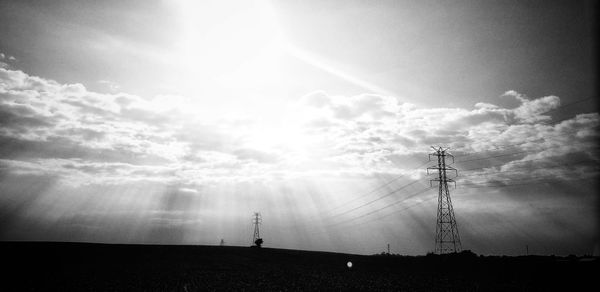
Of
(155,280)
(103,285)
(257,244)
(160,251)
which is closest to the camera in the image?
(103,285)

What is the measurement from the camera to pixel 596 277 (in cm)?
3528

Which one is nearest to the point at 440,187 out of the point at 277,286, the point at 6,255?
the point at 277,286

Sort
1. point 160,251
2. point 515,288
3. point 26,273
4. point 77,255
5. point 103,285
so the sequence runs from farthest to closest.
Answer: point 160,251
point 77,255
point 26,273
point 103,285
point 515,288

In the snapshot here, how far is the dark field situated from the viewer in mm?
35406

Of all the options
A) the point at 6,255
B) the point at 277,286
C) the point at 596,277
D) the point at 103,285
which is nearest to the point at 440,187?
the point at 596,277

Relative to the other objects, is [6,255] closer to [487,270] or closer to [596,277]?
[487,270]

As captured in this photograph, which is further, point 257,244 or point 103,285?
point 257,244

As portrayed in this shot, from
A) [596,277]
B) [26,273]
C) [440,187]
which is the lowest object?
[26,273]

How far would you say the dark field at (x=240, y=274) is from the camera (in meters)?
35.4

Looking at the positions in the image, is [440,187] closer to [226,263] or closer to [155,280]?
[226,263]

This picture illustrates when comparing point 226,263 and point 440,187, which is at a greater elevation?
point 440,187

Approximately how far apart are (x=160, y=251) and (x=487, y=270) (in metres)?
55.1

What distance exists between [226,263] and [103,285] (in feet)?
75.8

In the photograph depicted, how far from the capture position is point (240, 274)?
1788 inches
